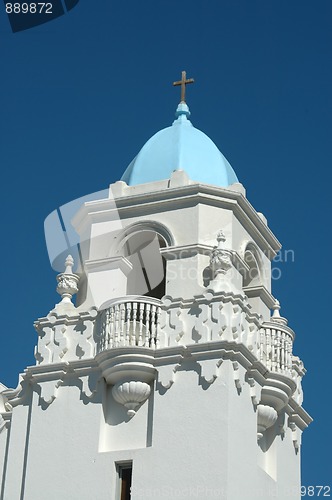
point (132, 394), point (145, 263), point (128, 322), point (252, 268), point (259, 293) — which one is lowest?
point (132, 394)

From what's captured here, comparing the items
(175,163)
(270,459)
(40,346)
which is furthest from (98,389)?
(175,163)

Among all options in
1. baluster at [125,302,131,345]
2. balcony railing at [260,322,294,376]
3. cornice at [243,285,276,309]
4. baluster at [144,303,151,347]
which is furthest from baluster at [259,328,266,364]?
baluster at [125,302,131,345]

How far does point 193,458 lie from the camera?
2689 centimetres

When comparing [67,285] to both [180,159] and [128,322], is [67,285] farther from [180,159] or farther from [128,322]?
[180,159]

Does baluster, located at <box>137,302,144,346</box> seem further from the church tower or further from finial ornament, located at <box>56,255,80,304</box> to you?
finial ornament, located at <box>56,255,80,304</box>

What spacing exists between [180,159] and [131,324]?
4.74 metres

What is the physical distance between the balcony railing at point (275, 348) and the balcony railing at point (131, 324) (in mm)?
2337

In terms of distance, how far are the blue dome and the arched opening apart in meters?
1.37

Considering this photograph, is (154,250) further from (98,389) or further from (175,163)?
(98,389)

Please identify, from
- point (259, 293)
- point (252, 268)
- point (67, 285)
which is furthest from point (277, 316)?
point (67, 285)

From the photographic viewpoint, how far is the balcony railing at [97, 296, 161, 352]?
28391 millimetres

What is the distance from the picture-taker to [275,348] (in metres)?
29.3

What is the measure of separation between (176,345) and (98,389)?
1.85m

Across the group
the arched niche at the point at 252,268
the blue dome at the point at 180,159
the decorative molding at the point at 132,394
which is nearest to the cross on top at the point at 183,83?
the blue dome at the point at 180,159
